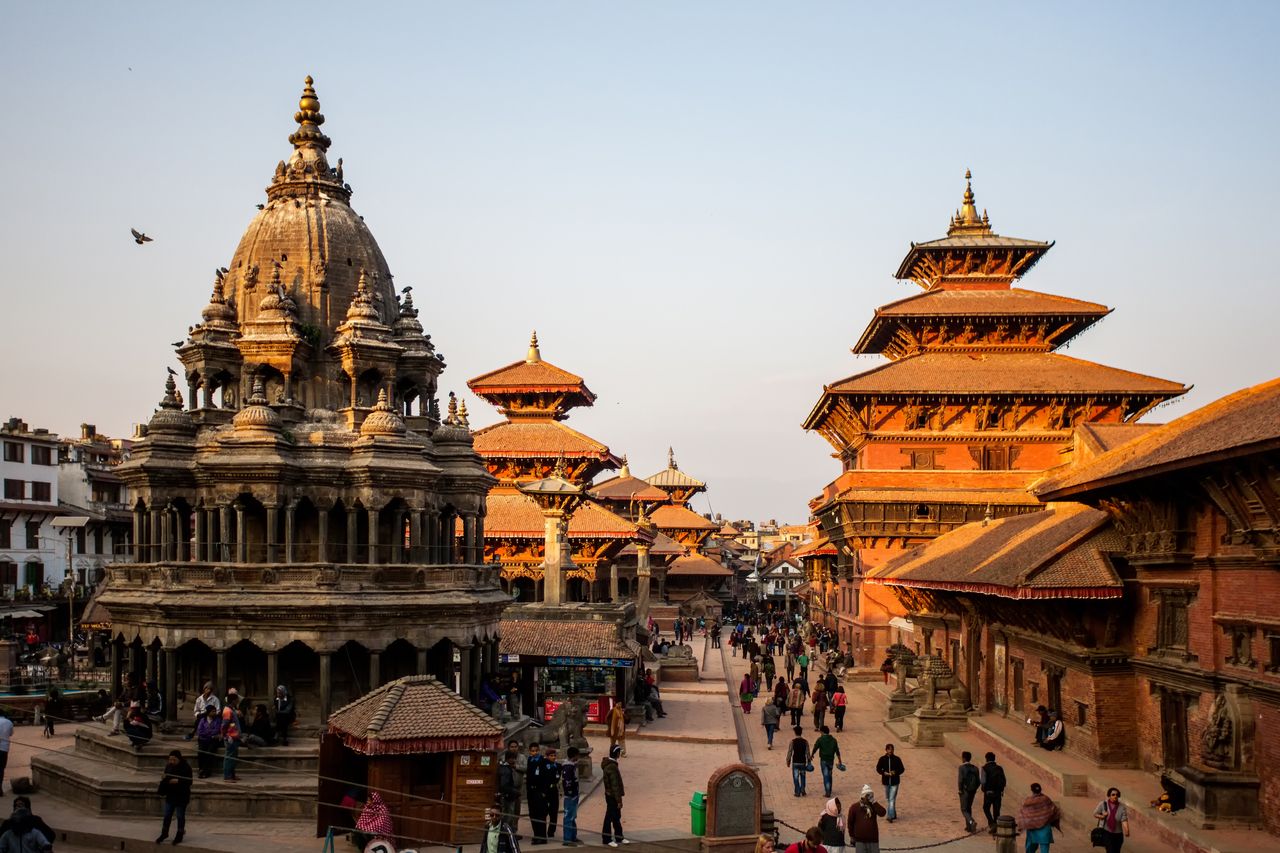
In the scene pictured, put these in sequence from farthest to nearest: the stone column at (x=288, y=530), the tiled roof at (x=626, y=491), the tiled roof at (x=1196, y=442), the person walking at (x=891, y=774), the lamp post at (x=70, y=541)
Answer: the tiled roof at (x=626, y=491) < the lamp post at (x=70, y=541) < the stone column at (x=288, y=530) < the person walking at (x=891, y=774) < the tiled roof at (x=1196, y=442)

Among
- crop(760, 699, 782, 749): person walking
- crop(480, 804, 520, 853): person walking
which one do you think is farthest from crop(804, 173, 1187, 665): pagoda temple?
crop(480, 804, 520, 853): person walking

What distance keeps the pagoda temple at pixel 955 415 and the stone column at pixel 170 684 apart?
88.5ft

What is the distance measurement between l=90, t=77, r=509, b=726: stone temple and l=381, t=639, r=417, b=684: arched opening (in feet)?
0.18

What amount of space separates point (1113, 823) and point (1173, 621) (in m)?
4.05

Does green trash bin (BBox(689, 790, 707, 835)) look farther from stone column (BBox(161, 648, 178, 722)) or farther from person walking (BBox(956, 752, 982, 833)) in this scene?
stone column (BBox(161, 648, 178, 722))

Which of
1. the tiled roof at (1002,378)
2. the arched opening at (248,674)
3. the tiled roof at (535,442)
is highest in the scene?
the tiled roof at (1002,378)

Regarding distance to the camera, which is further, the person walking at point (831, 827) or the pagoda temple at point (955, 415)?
the pagoda temple at point (955, 415)

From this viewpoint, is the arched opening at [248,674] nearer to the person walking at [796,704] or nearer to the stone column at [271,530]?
the stone column at [271,530]

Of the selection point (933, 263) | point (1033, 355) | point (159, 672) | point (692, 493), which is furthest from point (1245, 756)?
point (692, 493)

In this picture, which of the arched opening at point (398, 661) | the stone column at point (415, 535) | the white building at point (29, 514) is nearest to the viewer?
the arched opening at point (398, 661)

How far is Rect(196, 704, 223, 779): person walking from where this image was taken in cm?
2081

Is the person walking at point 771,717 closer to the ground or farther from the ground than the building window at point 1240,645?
closer to the ground

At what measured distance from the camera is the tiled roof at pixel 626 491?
247 ft

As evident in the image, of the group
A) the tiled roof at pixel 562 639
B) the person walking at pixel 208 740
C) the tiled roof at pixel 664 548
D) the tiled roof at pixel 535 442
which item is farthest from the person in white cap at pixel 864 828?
the tiled roof at pixel 664 548
